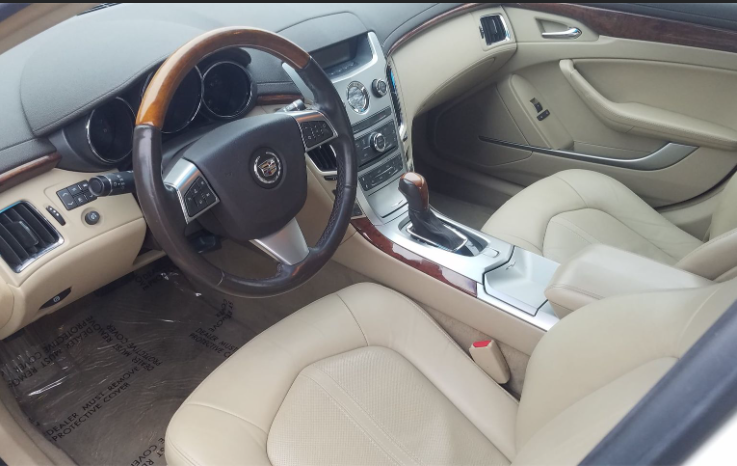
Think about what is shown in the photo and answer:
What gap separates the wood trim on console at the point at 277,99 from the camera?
47.2 inches

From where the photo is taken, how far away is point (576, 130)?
1.85m

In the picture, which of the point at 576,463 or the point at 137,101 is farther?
the point at 137,101

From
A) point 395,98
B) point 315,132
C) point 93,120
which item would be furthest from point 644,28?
point 93,120

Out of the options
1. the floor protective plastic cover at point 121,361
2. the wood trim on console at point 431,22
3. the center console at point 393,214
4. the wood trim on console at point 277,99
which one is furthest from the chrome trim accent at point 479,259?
the floor protective plastic cover at point 121,361

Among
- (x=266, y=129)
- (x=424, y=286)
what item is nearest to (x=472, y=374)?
(x=424, y=286)

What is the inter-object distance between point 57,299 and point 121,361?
506 mm

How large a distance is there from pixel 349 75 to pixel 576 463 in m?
1.04

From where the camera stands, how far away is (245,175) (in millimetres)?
988

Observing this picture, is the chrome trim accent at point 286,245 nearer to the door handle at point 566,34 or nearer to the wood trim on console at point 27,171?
the wood trim on console at point 27,171

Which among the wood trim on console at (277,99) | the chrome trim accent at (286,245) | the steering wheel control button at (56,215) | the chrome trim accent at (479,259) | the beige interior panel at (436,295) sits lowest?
the beige interior panel at (436,295)

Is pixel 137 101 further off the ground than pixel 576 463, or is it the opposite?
pixel 137 101

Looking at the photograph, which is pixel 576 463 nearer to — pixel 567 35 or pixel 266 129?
pixel 266 129

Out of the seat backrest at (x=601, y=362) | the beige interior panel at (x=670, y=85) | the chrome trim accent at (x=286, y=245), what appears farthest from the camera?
the beige interior panel at (x=670, y=85)

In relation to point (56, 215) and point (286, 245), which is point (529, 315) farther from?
point (56, 215)
